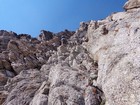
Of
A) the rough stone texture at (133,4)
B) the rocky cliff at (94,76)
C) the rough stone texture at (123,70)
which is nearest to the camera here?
the rough stone texture at (123,70)

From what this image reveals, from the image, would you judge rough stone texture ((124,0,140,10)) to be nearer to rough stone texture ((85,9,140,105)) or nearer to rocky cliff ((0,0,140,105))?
rocky cliff ((0,0,140,105))

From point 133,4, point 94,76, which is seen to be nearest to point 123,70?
point 94,76

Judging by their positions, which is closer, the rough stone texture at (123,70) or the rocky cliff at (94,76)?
the rough stone texture at (123,70)

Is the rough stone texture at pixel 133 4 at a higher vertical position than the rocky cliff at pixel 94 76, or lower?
higher

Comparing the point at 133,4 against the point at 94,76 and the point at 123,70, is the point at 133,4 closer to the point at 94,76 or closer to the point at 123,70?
the point at 94,76

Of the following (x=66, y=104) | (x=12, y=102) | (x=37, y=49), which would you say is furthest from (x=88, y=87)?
(x=37, y=49)

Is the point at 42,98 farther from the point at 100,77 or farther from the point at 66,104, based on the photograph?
the point at 100,77

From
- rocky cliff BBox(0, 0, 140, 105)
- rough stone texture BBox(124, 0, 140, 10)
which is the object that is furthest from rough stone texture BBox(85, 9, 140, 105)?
rough stone texture BBox(124, 0, 140, 10)

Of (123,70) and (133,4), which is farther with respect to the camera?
(133,4)

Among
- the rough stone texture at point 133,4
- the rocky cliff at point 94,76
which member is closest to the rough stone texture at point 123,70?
the rocky cliff at point 94,76

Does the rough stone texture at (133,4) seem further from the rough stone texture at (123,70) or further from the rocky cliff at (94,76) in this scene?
the rough stone texture at (123,70)

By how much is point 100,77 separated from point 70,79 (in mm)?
4680

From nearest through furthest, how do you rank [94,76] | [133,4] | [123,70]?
[123,70]
[94,76]
[133,4]

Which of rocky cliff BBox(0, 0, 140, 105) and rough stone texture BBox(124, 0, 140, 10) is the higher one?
rough stone texture BBox(124, 0, 140, 10)
